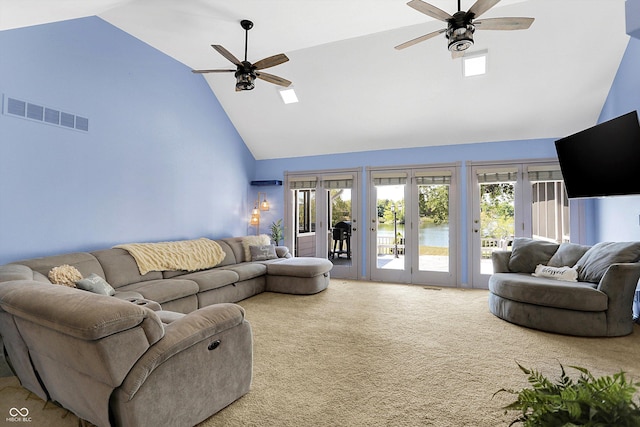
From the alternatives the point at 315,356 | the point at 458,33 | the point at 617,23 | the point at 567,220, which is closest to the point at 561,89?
the point at 617,23

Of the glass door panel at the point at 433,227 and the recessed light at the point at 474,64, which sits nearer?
the recessed light at the point at 474,64

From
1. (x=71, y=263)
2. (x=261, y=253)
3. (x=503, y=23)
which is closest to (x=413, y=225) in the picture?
(x=261, y=253)

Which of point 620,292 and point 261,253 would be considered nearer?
point 620,292

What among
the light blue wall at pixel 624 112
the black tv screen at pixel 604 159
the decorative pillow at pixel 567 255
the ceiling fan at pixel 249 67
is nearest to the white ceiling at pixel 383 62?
the light blue wall at pixel 624 112

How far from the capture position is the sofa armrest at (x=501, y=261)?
4344mm

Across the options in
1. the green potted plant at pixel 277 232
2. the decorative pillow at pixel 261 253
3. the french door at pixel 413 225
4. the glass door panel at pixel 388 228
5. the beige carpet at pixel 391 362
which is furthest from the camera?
the green potted plant at pixel 277 232

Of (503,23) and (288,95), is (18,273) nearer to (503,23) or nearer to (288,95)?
(288,95)

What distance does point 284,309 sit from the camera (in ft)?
13.7

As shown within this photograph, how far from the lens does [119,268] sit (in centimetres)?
367

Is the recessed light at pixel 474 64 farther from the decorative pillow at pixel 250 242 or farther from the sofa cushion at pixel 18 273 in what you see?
the sofa cushion at pixel 18 273

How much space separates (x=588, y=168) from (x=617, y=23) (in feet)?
5.54

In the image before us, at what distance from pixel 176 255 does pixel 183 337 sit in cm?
288

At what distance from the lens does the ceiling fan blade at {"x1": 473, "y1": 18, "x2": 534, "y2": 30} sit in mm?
2627

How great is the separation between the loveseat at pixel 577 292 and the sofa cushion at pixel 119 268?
4339 mm
